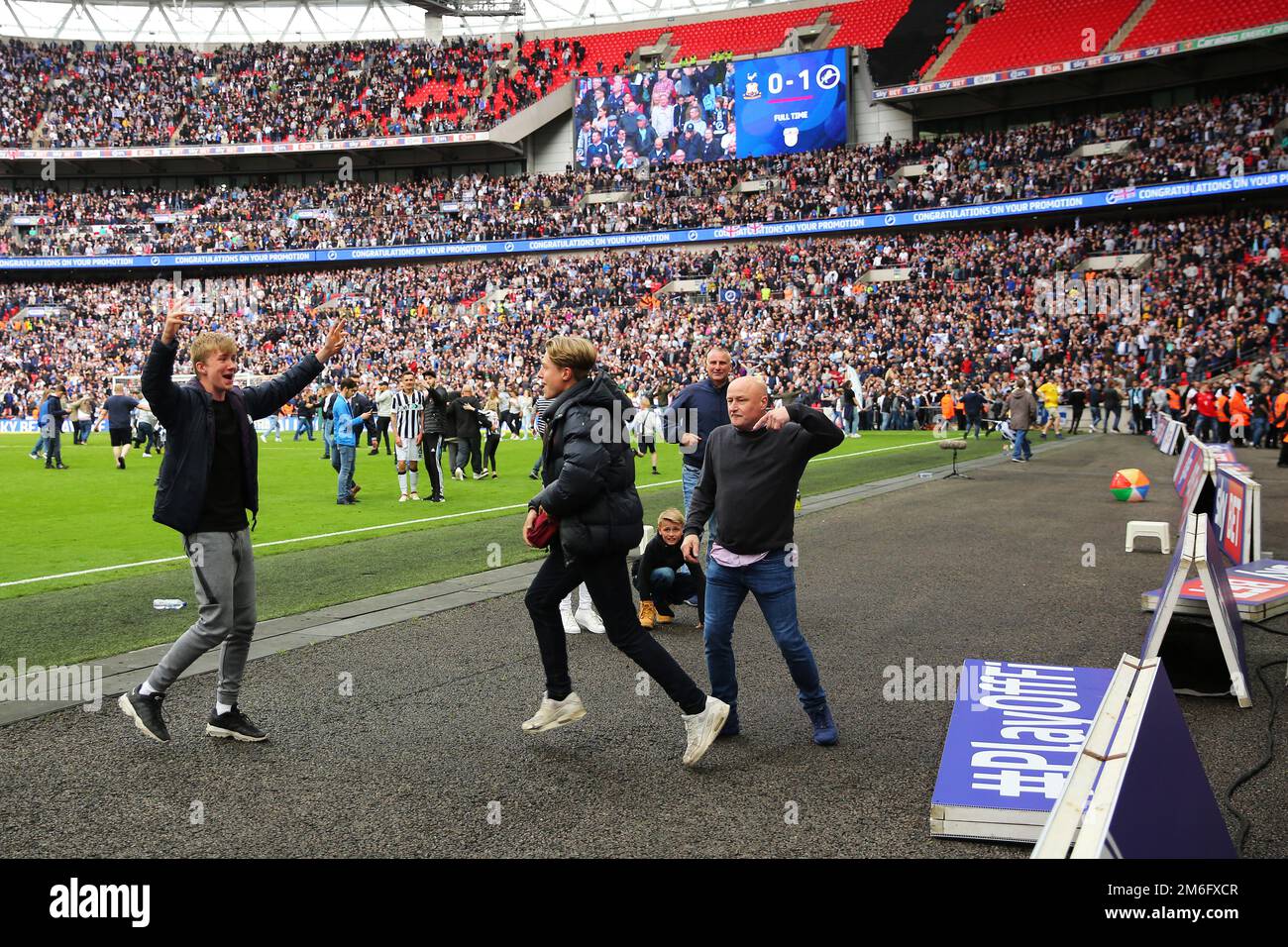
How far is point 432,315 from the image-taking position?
50.9 m

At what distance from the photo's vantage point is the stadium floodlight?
57.7m

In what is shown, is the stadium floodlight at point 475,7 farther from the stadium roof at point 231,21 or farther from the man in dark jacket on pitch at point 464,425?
the man in dark jacket on pitch at point 464,425

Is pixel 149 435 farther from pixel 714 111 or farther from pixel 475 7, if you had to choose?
pixel 475 7

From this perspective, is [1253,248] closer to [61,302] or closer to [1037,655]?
[1037,655]

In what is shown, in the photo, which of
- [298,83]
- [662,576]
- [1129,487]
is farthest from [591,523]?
[298,83]

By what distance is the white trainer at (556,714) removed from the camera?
5.20 m

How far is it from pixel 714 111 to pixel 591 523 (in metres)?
49.5

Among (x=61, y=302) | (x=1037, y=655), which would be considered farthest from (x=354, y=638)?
(x=61, y=302)

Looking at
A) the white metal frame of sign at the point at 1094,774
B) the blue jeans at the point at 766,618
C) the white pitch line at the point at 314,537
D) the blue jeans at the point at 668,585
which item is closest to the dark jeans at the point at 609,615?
the blue jeans at the point at 766,618

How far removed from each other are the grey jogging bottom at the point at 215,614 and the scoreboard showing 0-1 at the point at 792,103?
48.3m

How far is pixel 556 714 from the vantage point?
5.21m

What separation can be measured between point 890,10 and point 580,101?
15.6m
